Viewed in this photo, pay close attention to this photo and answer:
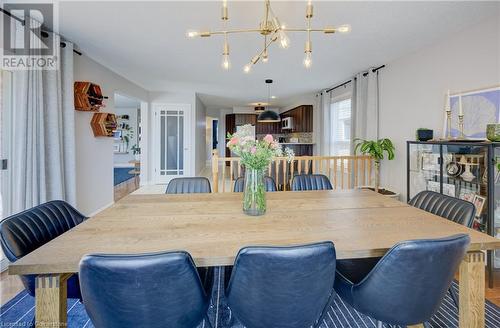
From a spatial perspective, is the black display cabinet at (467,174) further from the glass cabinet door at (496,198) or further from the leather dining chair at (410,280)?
the leather dining chair at (410,280)

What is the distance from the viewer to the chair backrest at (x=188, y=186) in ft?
8.34

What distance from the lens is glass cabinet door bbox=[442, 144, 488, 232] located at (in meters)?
2.42

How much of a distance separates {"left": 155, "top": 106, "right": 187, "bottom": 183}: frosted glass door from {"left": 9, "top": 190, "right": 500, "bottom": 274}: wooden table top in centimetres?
533

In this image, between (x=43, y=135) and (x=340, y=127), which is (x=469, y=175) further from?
(x=43, y=135)

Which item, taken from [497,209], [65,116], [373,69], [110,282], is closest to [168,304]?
[110,282]

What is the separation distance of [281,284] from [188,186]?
174cm

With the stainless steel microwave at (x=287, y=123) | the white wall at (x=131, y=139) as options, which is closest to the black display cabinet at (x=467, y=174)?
the stainless steel microwave at (x=287, y=123)

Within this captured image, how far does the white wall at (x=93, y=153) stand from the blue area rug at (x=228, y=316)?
206cm

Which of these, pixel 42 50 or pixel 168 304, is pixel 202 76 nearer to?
pixel 42 50

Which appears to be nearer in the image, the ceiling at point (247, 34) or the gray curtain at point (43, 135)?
the ceiling at point (247, 34)

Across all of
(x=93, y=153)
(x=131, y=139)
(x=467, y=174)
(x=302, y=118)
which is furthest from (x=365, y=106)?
(x=131, y=139)

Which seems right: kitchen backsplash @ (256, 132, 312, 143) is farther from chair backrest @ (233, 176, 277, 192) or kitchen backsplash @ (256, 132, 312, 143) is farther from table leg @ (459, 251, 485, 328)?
table leg @ (459, 251, 485, 328)

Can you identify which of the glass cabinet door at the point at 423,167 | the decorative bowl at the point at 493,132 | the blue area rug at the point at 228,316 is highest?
the decorative bowl at the point at 493,132

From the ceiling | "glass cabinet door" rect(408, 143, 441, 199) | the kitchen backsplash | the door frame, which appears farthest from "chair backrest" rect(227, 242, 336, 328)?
the door frame
